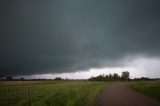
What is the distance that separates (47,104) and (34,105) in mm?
1315

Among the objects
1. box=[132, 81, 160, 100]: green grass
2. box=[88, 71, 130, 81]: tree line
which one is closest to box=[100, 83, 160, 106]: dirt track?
box=[132, 81, 160, 100]: green grass

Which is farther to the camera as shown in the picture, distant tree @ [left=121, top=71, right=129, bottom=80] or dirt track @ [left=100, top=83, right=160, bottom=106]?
distant tree @ [left=121, top=71, right=129, bottom=80]

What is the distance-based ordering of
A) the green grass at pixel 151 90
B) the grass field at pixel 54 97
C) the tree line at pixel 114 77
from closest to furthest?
the grass field at pixel 54 97 < the green grass at pixel 151 90 < the tree line at pixel 114 77

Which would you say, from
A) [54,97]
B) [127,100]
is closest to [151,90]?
[127,100]

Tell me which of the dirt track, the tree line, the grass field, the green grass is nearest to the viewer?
the dirt track

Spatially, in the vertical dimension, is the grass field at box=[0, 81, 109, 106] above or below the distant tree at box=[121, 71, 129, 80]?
below

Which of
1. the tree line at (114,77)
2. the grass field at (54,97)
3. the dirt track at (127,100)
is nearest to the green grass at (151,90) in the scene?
the dirt track at (127,100)

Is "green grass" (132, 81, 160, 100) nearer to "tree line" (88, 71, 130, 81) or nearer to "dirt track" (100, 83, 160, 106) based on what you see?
"dirt track" (100, 83, 160, 106)

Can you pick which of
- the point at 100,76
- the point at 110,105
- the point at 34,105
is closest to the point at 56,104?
the point at 34,105

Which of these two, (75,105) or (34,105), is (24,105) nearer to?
(34,105)

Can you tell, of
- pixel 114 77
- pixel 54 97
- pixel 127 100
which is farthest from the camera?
pixel 114 77

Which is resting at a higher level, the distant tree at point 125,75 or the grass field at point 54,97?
the distant tree at point 125,75

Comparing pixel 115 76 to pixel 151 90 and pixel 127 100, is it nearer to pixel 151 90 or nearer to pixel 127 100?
pixel 151 90

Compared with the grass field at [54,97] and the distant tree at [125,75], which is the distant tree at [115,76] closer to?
the distant tree at [125,75]
